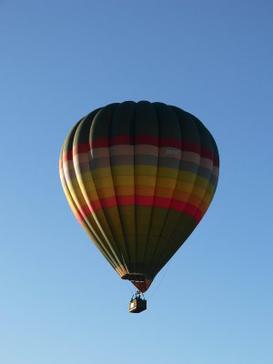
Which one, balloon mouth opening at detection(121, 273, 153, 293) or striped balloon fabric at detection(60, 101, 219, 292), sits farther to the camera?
striped balloon fabric at detection(60, 101, 219, 292)

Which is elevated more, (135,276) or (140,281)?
(135,276)

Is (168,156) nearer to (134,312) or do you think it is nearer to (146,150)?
(146,150)

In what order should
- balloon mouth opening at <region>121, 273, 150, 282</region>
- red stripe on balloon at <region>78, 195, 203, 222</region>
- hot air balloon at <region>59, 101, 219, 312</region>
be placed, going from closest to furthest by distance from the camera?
balloon mouth opening at <region>121, 273, 150, 282</region> < hot air balloon at <region>59, 101, 219, 312</region> < red stripe on balloon at <region>78, 195, 203, 222</region>

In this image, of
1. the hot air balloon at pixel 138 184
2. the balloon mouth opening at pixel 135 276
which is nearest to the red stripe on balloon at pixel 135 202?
the hot air balloon at pixel 138 184

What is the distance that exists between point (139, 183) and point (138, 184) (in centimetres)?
6

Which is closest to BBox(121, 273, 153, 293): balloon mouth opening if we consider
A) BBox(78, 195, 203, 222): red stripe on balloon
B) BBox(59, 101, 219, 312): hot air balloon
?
BBox(59, 101, 219, 312): hot air balloon

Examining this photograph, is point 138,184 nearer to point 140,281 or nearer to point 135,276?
point 135,276

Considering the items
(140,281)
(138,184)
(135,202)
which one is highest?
(138,184)

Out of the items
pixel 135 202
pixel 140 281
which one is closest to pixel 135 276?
pixel 140 281

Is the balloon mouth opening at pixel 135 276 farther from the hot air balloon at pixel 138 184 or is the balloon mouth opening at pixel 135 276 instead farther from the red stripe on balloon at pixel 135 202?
the red stripe on balloon at pixel 135 202

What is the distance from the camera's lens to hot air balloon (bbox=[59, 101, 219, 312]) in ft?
156

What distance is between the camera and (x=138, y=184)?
47.6 metres

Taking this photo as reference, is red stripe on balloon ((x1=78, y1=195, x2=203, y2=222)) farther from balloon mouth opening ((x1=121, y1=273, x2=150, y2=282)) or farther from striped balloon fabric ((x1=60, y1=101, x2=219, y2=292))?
balloon mouth opening ((x1=121, y1=273, x2=150, y2=282))

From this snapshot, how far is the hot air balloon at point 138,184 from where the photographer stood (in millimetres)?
47406
